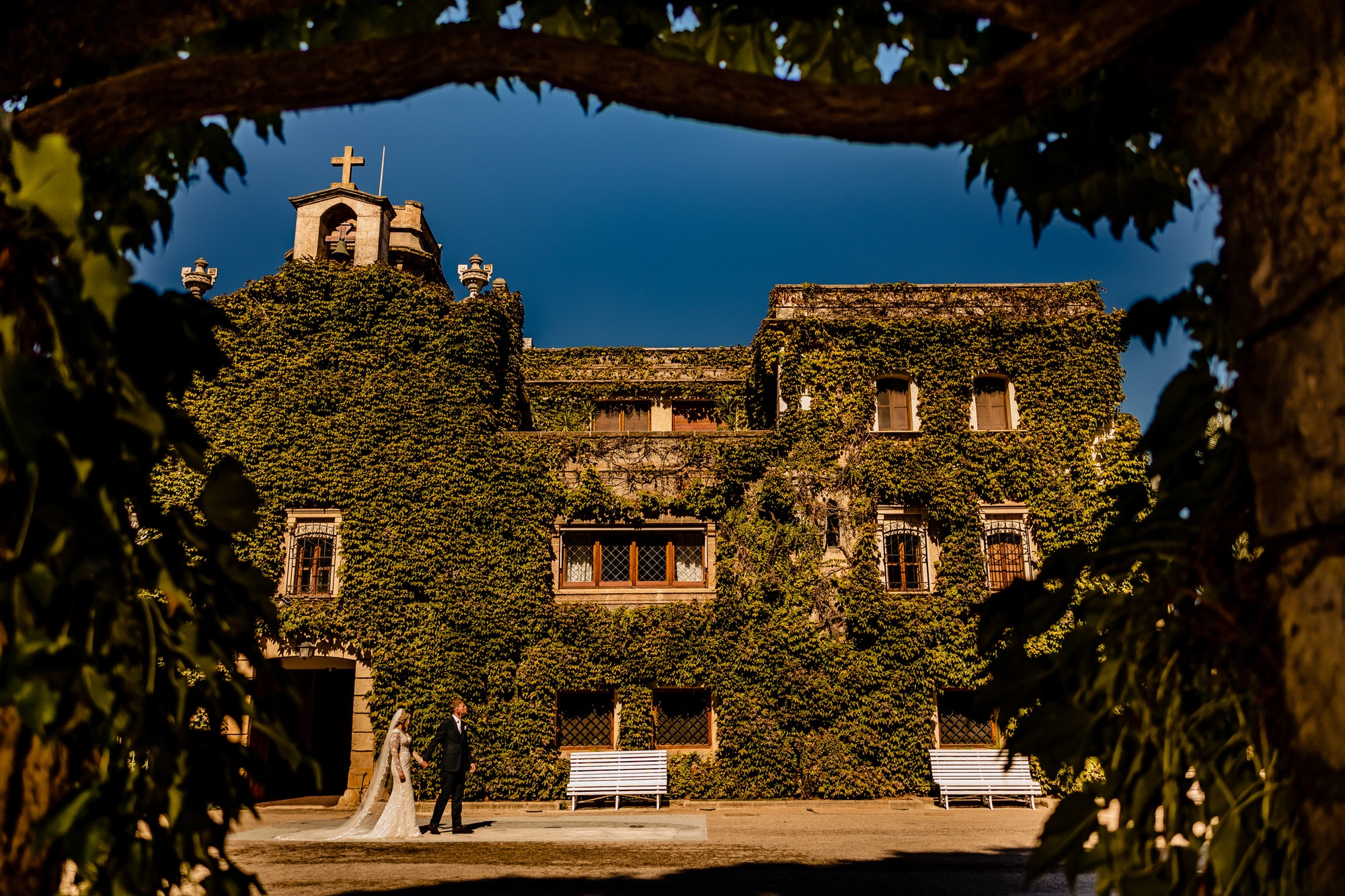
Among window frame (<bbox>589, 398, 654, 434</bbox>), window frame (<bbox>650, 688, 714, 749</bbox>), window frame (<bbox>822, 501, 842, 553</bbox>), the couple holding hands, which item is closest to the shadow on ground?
the couple holding hands

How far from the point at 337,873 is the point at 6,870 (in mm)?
7618

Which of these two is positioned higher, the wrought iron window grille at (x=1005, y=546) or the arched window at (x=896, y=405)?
the arched window at (x=896, y=405)

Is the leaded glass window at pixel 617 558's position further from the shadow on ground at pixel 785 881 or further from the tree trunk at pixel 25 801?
the tree trunk at pixel 25 801

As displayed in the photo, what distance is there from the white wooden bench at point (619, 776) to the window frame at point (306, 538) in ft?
19.4

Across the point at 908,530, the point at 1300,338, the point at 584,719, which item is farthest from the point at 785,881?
the point at 908,530

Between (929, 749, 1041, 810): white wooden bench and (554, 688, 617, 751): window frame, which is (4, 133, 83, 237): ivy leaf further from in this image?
(929, 749, 1041, 810): white wooden bench

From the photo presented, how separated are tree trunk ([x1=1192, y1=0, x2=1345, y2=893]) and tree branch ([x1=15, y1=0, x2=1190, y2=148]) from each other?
477 millimetres

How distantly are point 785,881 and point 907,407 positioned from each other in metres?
12.5

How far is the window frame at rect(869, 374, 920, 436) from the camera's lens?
18.3 meters

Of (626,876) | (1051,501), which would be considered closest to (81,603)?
(626,876)

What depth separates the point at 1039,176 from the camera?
2953mm

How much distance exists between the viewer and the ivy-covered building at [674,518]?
651 inches

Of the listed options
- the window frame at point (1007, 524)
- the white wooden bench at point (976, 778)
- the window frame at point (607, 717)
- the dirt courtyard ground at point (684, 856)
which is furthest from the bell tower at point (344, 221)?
the white wooden bench at point (976, 778)

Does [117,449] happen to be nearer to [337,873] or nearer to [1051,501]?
[337,873]
